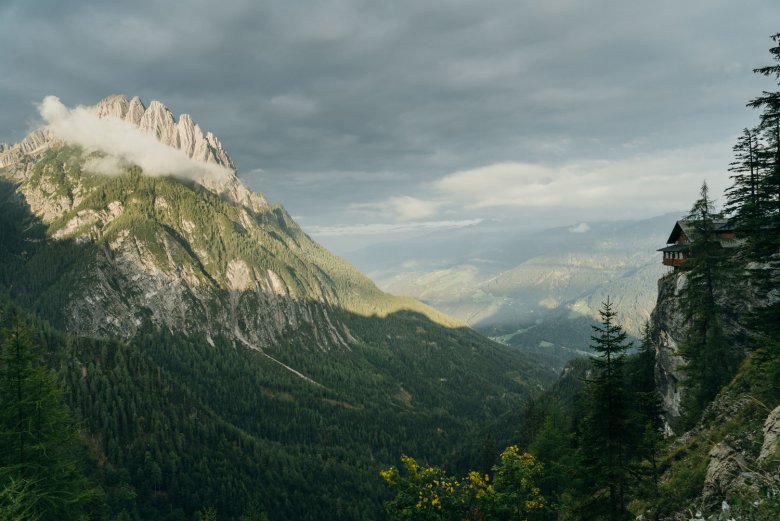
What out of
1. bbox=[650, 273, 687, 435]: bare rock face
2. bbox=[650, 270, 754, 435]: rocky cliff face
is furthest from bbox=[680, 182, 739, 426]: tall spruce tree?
bbox=[650, 273, 687, 435]: bare rock face

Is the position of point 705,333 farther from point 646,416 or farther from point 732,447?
point 732,447

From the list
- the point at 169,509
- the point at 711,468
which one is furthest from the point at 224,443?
the point at 711,468

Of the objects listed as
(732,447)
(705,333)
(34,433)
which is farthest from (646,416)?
(34,433)

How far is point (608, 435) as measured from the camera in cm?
2634

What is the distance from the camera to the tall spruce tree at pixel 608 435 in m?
25.9

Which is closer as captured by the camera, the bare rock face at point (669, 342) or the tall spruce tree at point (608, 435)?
the tall spruce tree at point (608, 435)

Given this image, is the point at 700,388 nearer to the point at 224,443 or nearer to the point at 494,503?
the point at 494,503

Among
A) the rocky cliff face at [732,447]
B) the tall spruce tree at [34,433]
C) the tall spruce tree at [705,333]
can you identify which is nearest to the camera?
the rocky cliff face at [732,447]

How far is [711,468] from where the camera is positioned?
20781 millimetres

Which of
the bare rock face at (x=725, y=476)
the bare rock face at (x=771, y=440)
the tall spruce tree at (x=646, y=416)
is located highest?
the bare rock face at (x=771, y=440)

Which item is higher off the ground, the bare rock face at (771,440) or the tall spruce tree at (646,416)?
the bare rock face at (771,440)

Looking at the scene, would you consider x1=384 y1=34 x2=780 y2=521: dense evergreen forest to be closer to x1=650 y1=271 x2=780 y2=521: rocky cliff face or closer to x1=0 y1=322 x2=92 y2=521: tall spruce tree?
x1=650 y1=271 x2=780 y2=521: rocky cliff face

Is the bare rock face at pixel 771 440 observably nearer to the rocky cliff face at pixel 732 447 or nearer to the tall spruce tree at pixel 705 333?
the rocky cliff face at pixel 732 447

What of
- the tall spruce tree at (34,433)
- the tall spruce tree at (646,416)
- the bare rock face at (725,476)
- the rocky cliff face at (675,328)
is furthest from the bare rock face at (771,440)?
the tall spruce tree at (34,433)
